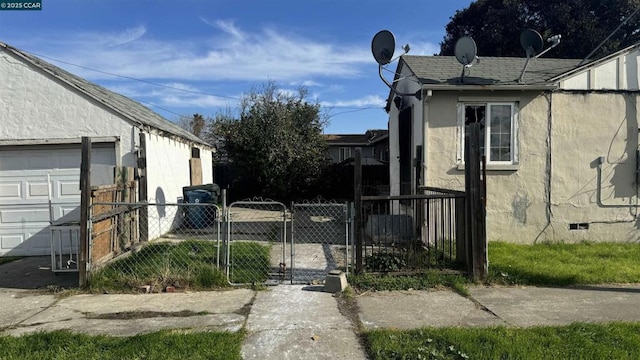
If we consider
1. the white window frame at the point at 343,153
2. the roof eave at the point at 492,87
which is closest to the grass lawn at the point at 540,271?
the roof eave at the point at 492,87

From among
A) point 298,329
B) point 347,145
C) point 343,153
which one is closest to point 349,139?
point 347,145

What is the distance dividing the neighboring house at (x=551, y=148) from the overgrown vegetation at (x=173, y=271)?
4.25 metres

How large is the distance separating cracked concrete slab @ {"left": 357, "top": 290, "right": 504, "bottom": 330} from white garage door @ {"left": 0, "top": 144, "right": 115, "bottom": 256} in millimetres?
6474

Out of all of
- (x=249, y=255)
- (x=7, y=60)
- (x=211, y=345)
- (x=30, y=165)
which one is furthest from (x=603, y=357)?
(x=7, y=60)

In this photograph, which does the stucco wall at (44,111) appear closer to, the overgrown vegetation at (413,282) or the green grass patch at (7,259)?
the green grass patch at (7,259)

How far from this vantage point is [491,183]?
356 inches

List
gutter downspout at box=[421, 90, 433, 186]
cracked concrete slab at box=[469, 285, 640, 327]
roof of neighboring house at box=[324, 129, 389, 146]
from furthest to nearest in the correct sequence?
roof of neighboring house at box=[324, 129, 389, 146] < gutter downspout at box=[421, 90, 433, 186] < cracked concrete slab at box=[469, 285, 640, 327]

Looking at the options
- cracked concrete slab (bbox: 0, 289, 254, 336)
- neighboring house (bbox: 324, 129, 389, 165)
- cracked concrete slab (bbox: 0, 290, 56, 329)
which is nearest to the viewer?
cracked concrete slab (bbox: 0, 289, 254, 336)

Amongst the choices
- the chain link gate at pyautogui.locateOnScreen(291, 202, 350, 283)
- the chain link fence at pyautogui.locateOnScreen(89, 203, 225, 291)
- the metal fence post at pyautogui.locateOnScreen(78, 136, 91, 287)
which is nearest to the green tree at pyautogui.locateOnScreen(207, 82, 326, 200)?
the chain link gate at pyautogui.locateOnScreen(291, 202, 350, 283)

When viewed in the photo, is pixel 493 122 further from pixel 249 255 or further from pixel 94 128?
pixel 94 128

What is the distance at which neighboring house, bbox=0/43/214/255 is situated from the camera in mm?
8734

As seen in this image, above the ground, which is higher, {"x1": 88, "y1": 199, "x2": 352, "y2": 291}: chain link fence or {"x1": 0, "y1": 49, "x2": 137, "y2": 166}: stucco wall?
{"x1": 0, "y1": 49, "x2": 137, "y2": 166}: stucco wall

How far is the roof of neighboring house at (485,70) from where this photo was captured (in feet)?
29.6

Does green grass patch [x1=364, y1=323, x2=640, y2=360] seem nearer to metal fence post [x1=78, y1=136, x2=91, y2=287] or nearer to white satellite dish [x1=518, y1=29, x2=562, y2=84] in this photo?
metal fence post [x1=78, y1=136, x2=91, y2=287]
